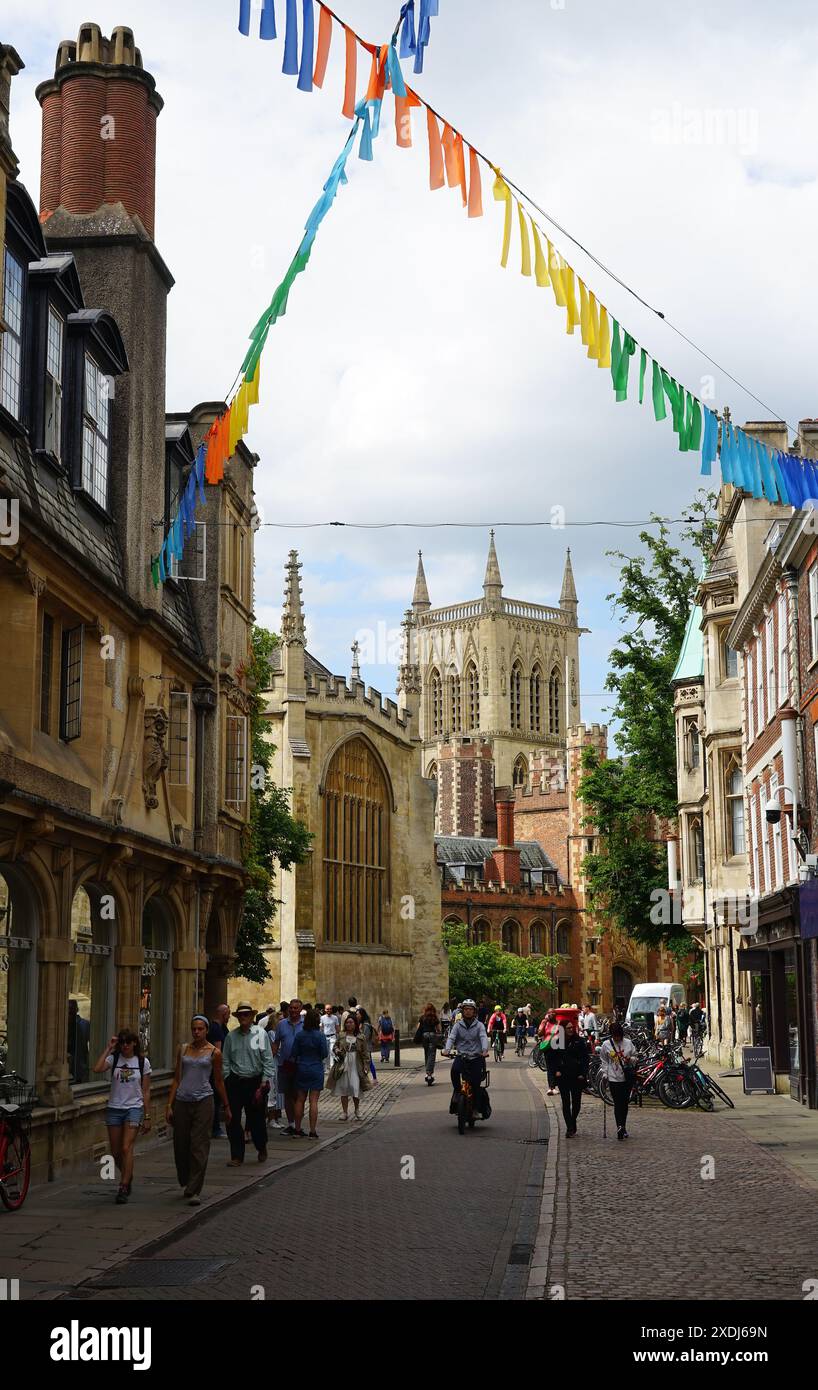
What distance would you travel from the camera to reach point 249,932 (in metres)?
32.7

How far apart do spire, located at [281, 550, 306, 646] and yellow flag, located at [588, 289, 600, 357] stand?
42108 mm

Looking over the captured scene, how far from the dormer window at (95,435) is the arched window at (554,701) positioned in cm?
11650

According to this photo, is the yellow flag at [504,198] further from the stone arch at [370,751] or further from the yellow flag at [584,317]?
the stone arch at [370,751]

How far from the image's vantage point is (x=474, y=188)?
10445 mm

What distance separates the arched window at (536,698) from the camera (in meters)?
134

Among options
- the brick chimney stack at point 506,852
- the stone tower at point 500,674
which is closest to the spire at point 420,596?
the stone tower at point 500,674

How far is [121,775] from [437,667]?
388ft

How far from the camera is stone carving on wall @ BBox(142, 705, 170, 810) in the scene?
1880cm

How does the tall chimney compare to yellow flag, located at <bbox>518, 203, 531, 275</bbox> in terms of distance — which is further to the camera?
the tall chimney

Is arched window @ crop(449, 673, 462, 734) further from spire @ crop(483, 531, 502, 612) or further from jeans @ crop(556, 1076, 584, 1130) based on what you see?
jeans @ crop(556, 1076, 584, 1130)

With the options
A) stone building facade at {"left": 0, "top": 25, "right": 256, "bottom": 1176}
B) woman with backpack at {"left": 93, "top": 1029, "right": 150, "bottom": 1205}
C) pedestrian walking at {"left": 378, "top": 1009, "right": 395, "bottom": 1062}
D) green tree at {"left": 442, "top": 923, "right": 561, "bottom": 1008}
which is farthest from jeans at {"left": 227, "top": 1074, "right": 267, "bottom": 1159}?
green tree at {"left": 442, "top": 923, "right": 561, "bottom": 1008}

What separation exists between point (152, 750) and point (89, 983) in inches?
125

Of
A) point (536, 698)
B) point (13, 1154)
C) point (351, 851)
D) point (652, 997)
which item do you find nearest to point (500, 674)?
point (536, 698)
